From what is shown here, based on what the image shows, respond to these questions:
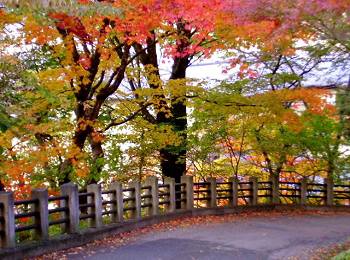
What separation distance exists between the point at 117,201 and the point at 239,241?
3.34 metres

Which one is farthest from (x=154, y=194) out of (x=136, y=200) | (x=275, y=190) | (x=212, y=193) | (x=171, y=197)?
(x=275, y=190)

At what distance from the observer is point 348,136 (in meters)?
7.82

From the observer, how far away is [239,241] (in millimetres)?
11078

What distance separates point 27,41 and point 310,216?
10.8 m

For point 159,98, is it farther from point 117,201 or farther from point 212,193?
point 117,201

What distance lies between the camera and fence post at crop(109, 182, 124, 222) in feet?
40.0

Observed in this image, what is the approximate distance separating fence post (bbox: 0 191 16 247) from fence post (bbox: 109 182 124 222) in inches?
144

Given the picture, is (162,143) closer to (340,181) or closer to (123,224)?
(123,224)

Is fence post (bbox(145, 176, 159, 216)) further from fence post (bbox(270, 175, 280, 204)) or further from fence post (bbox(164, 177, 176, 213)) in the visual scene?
fence post (bbox(270, 175, 280, 204))

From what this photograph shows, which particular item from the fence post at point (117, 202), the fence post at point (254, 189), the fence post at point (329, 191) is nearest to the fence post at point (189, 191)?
the fence post at point (254, 189)

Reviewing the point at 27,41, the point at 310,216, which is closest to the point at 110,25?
the point at 27,41

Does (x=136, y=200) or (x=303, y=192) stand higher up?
(x=136, y=200)

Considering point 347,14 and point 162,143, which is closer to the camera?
point 347,14

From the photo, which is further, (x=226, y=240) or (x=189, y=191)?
(x=189, y=191)
